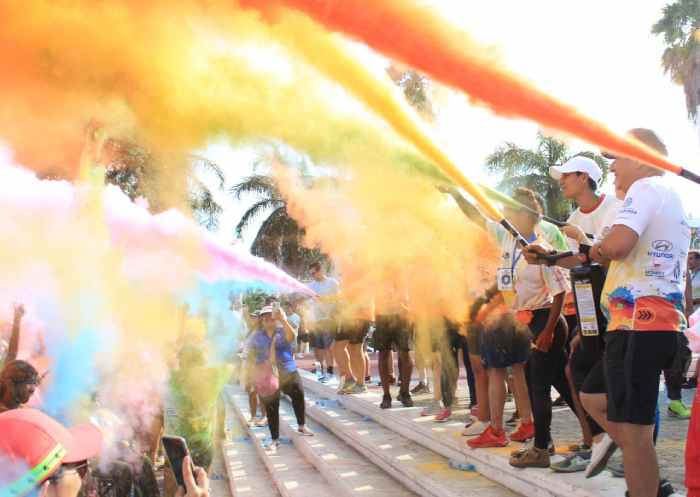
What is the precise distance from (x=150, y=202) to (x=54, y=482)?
6766 millimetres

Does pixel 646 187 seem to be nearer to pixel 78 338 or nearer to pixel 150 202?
pixel 78 338

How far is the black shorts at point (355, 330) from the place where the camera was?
10344mm

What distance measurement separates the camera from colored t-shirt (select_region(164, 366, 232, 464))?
20.4 ft

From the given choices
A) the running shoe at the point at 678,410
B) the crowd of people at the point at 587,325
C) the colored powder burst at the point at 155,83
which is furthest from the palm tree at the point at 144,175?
the running shoe at the point at 678,410

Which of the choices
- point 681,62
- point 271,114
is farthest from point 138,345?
point 681,62

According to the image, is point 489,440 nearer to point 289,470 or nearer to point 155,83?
point 289,470

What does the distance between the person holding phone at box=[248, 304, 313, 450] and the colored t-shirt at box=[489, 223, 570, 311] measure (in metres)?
4.31

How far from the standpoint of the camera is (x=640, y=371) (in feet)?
10.8

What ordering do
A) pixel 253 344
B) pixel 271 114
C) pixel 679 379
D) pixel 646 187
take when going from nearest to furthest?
pixel 646 187, pixel 271 114, pixel 679 379, pixel 253 344

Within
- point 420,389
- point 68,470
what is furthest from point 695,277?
point 68,470

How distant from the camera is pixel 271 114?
217 inches

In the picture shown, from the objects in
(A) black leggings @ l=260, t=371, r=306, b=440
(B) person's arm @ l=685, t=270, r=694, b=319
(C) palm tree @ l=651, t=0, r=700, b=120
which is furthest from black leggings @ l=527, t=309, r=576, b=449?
(C) palm tree @ l=651, t=0, r=700, b=120

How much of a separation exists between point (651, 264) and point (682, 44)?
16978mm

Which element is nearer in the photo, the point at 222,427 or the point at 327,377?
the point at 222,427
